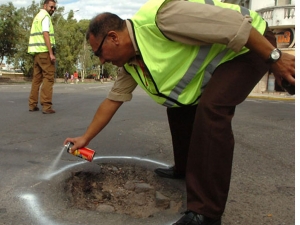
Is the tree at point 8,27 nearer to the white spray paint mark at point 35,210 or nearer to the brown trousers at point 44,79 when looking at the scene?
the brown trousers at point 44,79

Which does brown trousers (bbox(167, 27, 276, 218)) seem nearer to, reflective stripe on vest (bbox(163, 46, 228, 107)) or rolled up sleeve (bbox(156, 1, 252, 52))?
reflective stripe on vest (bbox(163, 46, 228, 107))

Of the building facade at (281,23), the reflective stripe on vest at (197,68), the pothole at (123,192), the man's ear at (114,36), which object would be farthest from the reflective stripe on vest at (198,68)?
the building facade at (281,23)

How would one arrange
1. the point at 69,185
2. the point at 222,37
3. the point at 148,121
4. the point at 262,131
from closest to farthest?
the point at 222,37
the point at 69,185
the point at 262,131
the point at 148,121

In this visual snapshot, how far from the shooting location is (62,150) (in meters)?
3.67

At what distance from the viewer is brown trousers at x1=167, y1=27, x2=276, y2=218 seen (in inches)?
79.9

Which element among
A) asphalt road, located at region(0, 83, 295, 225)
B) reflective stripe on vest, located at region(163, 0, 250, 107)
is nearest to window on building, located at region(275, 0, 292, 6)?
asphalt road, located at region(0, 83, 295, 225)

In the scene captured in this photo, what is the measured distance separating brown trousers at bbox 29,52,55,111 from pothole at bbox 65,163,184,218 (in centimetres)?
328

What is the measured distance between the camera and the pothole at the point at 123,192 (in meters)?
2.63

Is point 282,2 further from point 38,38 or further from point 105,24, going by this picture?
point 105,24

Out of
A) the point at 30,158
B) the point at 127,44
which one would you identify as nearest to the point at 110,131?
the point at 30,158

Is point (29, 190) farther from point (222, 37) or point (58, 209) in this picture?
point (222, 37)

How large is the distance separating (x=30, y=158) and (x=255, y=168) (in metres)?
2.09

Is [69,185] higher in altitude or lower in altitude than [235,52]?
lower

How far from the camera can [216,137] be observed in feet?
6.68
